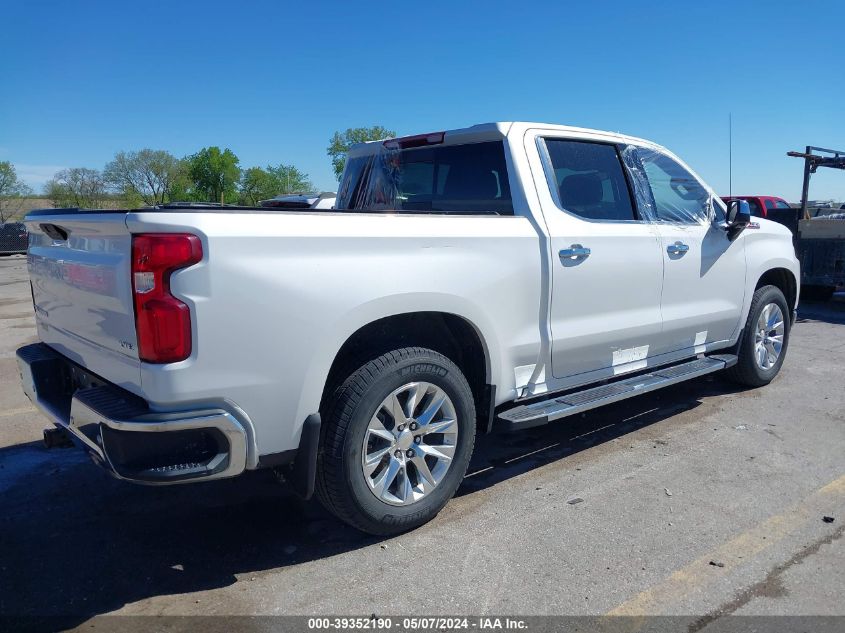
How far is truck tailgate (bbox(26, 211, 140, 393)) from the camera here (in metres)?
2.70

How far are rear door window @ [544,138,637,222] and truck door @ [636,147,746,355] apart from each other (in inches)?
11.2

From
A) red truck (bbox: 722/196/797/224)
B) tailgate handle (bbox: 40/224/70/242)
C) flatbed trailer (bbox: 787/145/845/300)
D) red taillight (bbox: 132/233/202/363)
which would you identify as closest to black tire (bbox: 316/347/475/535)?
red taillight (bbox: 132/233/202/363)

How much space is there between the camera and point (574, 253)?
12.9 ft

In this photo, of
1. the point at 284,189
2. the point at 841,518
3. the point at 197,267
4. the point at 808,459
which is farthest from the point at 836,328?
the point at 284,189

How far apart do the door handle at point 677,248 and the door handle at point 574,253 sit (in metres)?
0.93

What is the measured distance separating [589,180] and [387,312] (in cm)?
194

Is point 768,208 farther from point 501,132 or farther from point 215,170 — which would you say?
point 215,170

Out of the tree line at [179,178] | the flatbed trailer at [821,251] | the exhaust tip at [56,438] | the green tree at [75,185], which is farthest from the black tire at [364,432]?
the green tree at [75,185]

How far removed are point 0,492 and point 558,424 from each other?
368 centimetres

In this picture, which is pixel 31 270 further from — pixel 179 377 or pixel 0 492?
pixel 179 377

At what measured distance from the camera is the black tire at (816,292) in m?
11.7

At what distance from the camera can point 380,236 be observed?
3102 mm

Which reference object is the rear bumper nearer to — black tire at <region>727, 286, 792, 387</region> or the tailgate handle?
the tailgate handle

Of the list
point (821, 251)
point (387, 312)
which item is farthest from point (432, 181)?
point (821, 251)
